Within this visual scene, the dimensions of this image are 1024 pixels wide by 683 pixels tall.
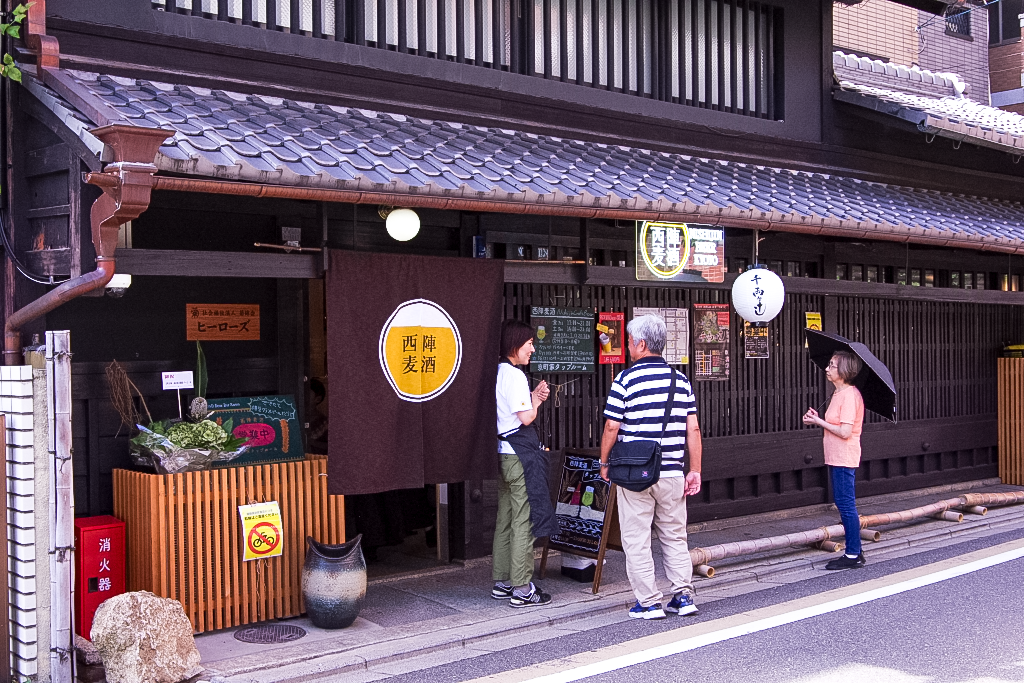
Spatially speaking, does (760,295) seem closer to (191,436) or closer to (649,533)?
(649,533)

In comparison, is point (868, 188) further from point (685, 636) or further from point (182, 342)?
point (182, 342)

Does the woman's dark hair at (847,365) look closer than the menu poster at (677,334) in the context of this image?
Yes

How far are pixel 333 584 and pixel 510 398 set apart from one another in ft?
6.47

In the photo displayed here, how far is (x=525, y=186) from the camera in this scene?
780cm

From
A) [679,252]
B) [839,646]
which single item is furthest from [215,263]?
[839,646]

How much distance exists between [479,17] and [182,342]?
414 cm

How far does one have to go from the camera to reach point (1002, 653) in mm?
6703

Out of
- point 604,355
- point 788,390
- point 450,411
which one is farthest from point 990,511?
point 450,411

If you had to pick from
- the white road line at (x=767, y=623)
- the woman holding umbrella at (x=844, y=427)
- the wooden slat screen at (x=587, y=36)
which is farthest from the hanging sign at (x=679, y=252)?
the white road line at (x=767, y=623)

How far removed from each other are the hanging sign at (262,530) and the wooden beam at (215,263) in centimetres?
174

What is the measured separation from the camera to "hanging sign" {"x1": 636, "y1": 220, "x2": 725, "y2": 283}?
9.30 m

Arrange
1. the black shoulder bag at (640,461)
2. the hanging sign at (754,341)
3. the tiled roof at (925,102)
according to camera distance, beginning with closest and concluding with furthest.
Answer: the black shoulder bag at (640,461)
the hanging sign at (754,341)
the tiled roof at (925,102)

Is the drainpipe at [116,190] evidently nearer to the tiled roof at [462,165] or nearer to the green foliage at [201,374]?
the tiled roof at [462,165]

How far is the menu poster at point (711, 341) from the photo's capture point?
36.6 feet
